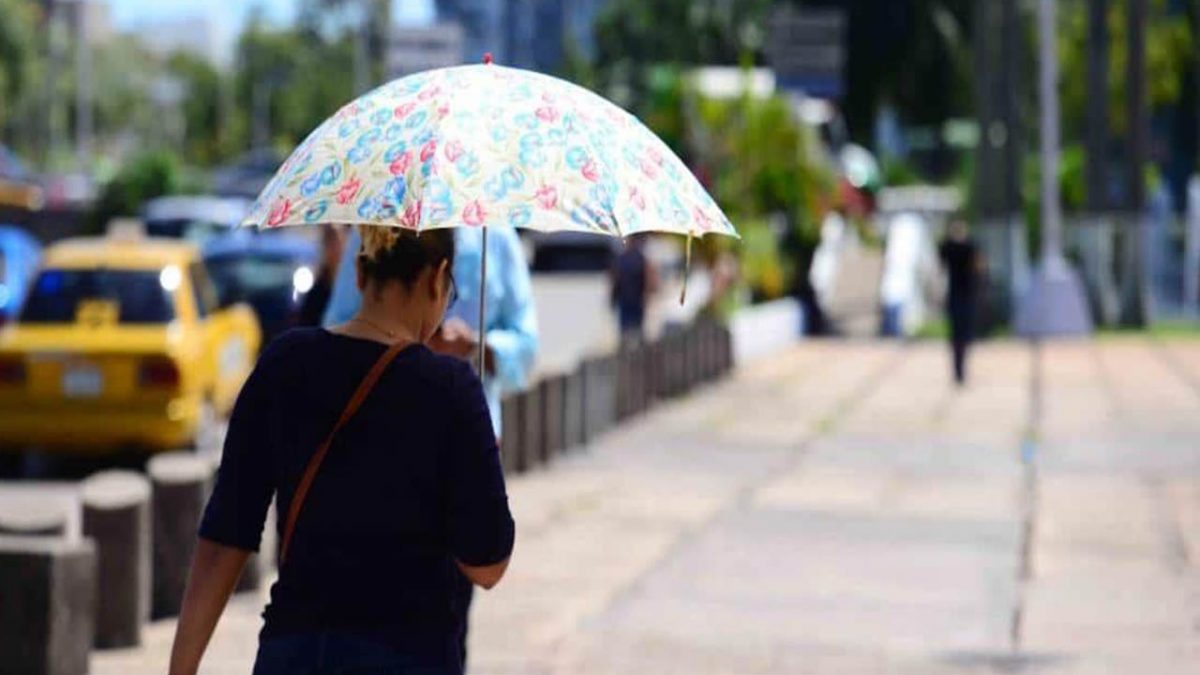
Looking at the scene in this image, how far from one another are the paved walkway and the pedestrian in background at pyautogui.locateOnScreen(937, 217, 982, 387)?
194 cm

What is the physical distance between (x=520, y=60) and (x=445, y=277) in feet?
313

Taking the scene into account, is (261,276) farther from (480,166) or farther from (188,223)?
(480,166)

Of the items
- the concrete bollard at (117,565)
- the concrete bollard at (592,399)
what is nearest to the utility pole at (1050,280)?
the concrete bollard at (592,399)

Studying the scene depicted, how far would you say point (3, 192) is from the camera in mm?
62031

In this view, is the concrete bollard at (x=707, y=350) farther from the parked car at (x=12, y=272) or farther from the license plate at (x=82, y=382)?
the license plate at (x=82, y=382)

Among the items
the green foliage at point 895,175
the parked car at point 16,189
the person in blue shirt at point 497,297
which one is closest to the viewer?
the person in blue shirt at point 497,297

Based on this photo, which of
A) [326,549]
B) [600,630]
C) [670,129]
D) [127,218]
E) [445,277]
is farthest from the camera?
[127,218]

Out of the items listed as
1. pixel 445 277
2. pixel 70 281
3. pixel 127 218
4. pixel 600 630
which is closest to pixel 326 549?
pixel 445 277

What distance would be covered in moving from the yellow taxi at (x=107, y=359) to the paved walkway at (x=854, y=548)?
2.46 m

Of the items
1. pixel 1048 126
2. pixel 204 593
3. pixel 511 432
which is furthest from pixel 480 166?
pixel 1048 126

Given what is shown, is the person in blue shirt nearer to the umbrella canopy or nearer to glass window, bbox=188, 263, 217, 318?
the umbrella canopy

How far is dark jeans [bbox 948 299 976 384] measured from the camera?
2825cm

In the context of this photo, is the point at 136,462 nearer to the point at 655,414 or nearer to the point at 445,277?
the point at 655,414

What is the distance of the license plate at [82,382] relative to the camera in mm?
18312
